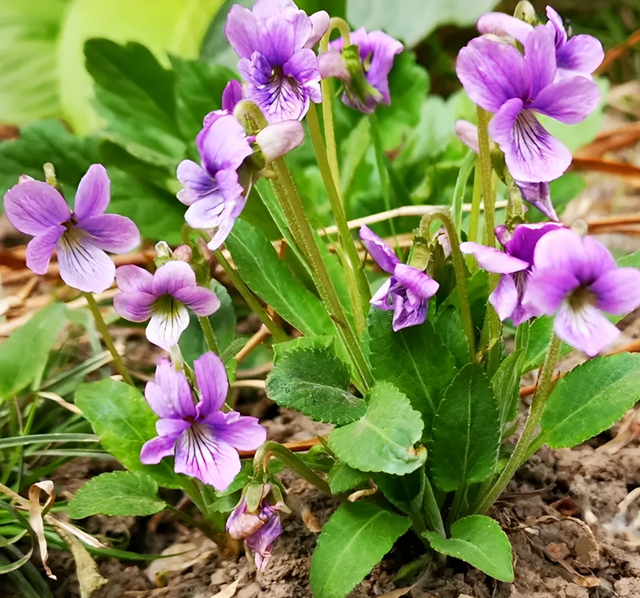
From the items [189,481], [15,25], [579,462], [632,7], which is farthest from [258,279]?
[632,7]

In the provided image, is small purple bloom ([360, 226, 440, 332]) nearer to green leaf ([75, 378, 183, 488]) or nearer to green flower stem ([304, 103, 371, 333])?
green flower stem ([304, 103, 371, 333])

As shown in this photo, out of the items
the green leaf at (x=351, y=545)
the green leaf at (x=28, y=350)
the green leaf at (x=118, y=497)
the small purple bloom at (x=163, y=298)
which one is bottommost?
the green leaf at (x=28, y=350)

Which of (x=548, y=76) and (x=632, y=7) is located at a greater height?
(x=548, y=76)

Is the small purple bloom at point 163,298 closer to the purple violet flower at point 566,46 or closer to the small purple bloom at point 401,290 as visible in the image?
the small purple bloom at point 401,290

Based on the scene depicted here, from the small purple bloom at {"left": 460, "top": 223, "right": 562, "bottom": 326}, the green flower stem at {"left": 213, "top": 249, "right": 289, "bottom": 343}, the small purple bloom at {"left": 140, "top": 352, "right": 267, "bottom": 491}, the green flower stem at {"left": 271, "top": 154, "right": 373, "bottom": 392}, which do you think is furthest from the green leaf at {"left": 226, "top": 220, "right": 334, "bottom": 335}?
the small purple bloom at {"left": 460, "top": 223, "right": 562, "bottom": 326}

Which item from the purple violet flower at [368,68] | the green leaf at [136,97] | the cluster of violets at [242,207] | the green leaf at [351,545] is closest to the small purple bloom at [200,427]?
the cluster of violets at [242,207]

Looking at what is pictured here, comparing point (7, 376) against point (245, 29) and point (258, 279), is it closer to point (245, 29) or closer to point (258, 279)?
point (258, 279)
